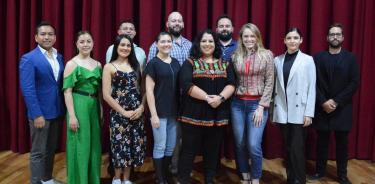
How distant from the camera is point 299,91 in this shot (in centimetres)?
293

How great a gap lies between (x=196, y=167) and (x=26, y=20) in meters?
2.48

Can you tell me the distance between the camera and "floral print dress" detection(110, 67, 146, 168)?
284cm

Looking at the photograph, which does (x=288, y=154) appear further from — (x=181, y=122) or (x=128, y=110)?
(x=128, y=110)

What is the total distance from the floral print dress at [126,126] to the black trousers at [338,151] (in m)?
1.68

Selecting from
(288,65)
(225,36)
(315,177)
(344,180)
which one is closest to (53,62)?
(225,36)

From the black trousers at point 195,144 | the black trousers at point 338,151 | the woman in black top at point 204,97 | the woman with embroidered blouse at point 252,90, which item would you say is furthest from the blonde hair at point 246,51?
the black trousers at point 338,151

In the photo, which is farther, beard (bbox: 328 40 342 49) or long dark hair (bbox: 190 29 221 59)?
beard (bbox: 328 40 342 49)

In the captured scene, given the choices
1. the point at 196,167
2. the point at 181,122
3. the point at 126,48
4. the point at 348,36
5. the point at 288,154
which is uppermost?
the point at 348,36

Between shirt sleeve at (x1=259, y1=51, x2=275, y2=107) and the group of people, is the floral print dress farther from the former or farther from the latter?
shirt sleeve at (x1=259, y1=51, x2=275, y2=107)

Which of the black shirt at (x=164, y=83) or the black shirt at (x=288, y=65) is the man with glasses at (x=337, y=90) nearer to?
the black shirt at (x=288, y=65)

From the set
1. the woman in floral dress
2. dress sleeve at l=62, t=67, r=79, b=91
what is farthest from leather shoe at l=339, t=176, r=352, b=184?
dress sleeve at l=62, t=67, r=79, b=91

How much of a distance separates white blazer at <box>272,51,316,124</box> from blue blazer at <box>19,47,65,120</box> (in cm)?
177

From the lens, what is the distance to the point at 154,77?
287 cm

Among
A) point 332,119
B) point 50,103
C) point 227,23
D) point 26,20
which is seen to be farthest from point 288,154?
point 26,20
